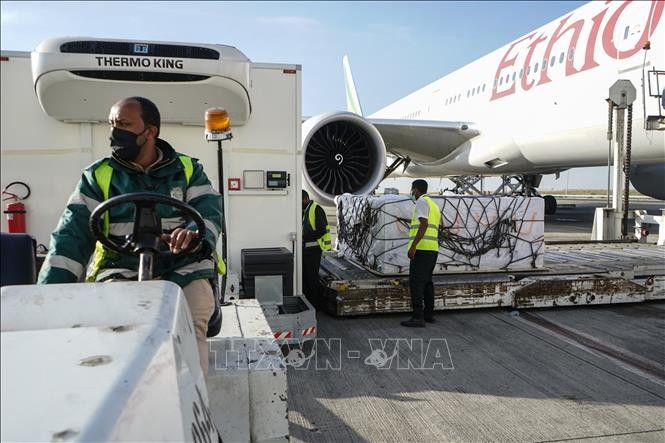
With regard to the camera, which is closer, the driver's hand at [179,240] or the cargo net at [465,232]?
the driver's hand at [179,240]

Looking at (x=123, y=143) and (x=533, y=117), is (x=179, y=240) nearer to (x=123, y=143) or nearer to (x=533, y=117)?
(x=123, y=143)

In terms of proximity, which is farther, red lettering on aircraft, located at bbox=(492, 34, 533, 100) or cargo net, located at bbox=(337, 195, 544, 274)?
red lettering on aircraft, located at bbox=(492, 34, 533, 100)

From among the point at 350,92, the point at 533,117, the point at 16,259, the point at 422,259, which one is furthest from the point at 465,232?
the point at 350,92

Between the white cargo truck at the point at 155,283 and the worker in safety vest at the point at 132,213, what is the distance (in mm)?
393

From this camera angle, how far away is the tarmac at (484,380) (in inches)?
123

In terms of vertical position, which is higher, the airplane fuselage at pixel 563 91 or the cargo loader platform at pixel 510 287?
the airplane fuselage at pixel 563 91

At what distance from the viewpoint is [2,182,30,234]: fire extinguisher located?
163 inches

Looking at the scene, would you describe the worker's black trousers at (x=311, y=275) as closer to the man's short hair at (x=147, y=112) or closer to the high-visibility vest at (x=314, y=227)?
the high-visibility vest at (x=314, y=227)

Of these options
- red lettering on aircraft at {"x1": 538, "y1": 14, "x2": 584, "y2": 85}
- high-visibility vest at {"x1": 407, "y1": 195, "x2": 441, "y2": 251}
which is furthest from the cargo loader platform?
red lettering on aircraft at {"x1": 538, "y1": 14, "x2": 584, "y2": 85}

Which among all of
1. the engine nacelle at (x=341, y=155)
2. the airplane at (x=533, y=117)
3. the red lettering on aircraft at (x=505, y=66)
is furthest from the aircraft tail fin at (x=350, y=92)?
the engine nacelle at (x=341, y=155)

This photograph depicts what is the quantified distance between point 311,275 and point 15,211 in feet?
9.95

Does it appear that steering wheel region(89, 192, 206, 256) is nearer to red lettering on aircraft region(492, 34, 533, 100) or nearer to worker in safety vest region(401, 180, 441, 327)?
worker in safety vest region(401, 180, 441, 327)

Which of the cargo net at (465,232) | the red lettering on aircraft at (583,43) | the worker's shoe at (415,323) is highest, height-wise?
the red lettering on aircraft at (583,43)

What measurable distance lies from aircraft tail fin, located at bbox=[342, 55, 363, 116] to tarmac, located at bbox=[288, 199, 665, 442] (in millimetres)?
21727
